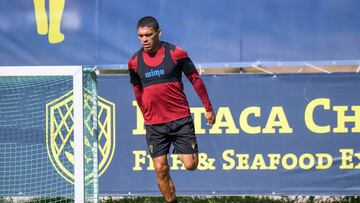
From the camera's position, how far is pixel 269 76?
9000 millimetres

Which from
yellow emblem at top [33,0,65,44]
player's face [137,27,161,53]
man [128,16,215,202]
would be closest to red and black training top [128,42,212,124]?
man [128,16,215,202]

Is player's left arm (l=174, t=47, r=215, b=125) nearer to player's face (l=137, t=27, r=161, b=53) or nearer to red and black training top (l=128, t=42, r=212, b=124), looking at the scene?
red and black training top (l=128, t=42, r=212, b=124)

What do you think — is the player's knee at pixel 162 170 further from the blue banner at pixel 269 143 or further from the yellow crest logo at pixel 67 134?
the yellow crest logo at pixel 67 134

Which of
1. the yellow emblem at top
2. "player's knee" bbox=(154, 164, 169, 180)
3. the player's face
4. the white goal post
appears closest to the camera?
→ the player's face

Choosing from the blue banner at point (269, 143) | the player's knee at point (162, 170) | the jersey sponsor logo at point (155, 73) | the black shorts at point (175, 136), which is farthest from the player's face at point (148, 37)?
the blue banner at point (269, 143)

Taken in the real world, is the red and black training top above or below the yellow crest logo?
above

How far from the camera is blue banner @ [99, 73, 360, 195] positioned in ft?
29.2

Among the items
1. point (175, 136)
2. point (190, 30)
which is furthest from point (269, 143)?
point (175, 136)

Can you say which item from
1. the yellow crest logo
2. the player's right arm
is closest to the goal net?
the yellow crest logo

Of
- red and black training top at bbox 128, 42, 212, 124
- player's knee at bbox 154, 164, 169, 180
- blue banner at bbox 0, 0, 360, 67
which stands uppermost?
blue banner at bbox 0, 0, 360, 67

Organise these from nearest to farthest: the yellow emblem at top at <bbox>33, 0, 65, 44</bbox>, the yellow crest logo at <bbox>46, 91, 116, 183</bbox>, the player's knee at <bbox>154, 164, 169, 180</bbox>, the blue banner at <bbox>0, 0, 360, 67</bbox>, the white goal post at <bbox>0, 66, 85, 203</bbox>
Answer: the player's knee at <bbox>154, 164, 169, 180</bbox> < the white goal post at <bbox>0, 66, 85, 203</bbox> < the blue banner at <bbox>0, 0, 360, 67</bbox> < the yellow crest logo at <bbox>46, 91, 116, 183</bbox> < the yellow emblem at top at <bbox>33, 0, 65, 44</bbox>

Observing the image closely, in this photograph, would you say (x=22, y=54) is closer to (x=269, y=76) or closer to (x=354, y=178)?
(x=269, y=76)

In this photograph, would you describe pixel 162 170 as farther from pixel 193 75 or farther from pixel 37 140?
pixel 37 140

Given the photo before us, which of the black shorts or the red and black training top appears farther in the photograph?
the black shorts
